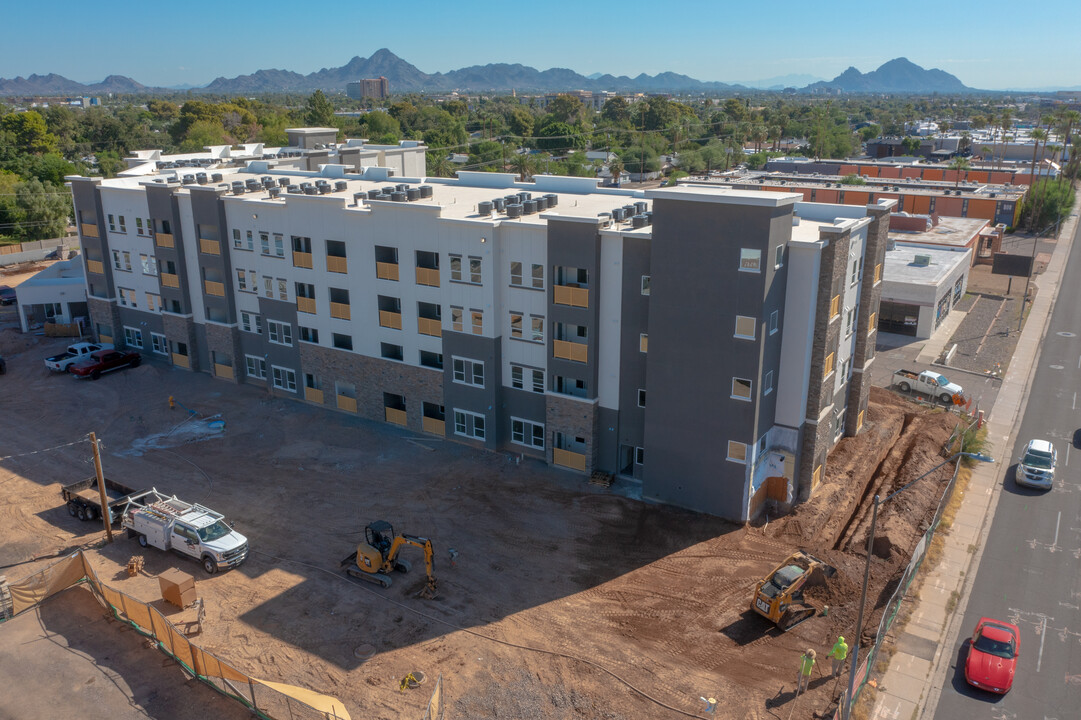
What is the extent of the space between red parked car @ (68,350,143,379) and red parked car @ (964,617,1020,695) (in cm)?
5266

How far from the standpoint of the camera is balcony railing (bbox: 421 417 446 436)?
4259cm

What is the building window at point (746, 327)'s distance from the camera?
31.8m

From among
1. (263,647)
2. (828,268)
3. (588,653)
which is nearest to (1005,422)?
(828,268)

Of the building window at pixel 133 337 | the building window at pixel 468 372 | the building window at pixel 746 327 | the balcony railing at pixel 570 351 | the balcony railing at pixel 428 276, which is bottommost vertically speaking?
the building window at pixel 133 337

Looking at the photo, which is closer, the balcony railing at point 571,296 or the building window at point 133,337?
the balcony railing at point 571,296

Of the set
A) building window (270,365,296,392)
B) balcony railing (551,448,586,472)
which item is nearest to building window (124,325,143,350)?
building window (270,365,296,392)

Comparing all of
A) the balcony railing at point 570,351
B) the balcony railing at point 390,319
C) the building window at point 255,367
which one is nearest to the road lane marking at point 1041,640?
the balcony railing at point 570,351

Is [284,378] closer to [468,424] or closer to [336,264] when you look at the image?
[336,264]

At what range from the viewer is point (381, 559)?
1179 inches

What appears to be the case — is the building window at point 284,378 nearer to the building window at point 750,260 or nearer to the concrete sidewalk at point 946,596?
the building window at point 750,260

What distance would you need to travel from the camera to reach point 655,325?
3400 cm

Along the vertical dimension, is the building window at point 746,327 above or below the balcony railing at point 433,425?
above

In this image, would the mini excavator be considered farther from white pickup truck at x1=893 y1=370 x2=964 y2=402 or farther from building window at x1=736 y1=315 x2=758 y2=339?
white pickup truck at x1=893 y1=370 x2=964 y2=402

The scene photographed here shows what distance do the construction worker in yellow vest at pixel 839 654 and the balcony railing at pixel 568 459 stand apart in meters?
15.6
